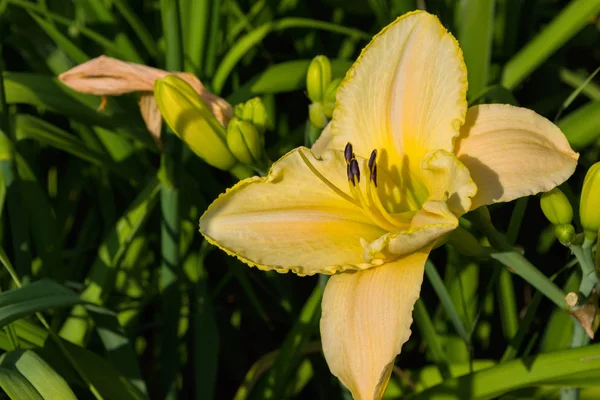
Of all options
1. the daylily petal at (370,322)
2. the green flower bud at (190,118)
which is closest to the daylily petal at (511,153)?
the daylily petal at (370,322)

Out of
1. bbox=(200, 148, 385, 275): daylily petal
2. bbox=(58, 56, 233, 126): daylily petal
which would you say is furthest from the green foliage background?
bbox=(200, 148, 385, 275): daylily petal

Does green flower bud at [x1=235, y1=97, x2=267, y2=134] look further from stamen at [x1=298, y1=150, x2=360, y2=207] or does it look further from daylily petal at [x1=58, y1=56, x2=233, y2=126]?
stamen at [x1=298, y1=150, x2=360, y2=207]

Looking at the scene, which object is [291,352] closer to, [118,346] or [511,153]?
[118,346]

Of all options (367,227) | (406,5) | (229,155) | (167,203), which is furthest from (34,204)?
(406,5)

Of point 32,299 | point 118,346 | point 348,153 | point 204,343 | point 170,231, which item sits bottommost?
point 204,343

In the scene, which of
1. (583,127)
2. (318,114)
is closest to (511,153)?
(318,114)
